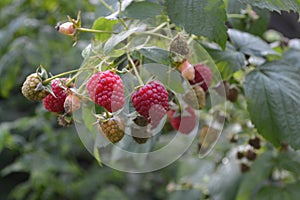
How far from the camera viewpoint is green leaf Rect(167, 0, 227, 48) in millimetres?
725

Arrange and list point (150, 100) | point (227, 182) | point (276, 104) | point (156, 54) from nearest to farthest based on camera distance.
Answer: point (150, 100), point (156, 54), point (276, 104), point (227, 182)

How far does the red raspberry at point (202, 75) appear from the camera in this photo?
0.80 m

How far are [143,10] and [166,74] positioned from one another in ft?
0.42

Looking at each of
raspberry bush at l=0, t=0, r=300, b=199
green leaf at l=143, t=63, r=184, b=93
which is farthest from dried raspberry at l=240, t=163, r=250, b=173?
green leaf at l=143, t=63, r=184, b=93

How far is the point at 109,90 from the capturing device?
62 centimetres

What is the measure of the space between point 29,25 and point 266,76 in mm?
1111

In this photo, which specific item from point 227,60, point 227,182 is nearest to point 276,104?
point 227,60

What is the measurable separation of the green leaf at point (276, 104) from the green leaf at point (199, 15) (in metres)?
0.17

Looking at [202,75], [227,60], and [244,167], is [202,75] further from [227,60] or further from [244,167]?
[244,167]

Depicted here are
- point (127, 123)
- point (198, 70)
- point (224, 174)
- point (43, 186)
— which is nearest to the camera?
point (127, 123)

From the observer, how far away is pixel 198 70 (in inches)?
31.4

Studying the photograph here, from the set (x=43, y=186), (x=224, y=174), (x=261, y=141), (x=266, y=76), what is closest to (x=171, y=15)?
(x=266, y=76)

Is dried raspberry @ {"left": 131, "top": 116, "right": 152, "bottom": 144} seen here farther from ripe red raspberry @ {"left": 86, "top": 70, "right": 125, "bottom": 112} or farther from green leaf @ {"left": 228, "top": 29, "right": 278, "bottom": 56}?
green leaf @ {"left": 228, "top": 29, "right": 278, "bottom": 56}

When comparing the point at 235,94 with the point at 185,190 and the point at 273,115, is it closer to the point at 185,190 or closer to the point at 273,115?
the point at 273,115
